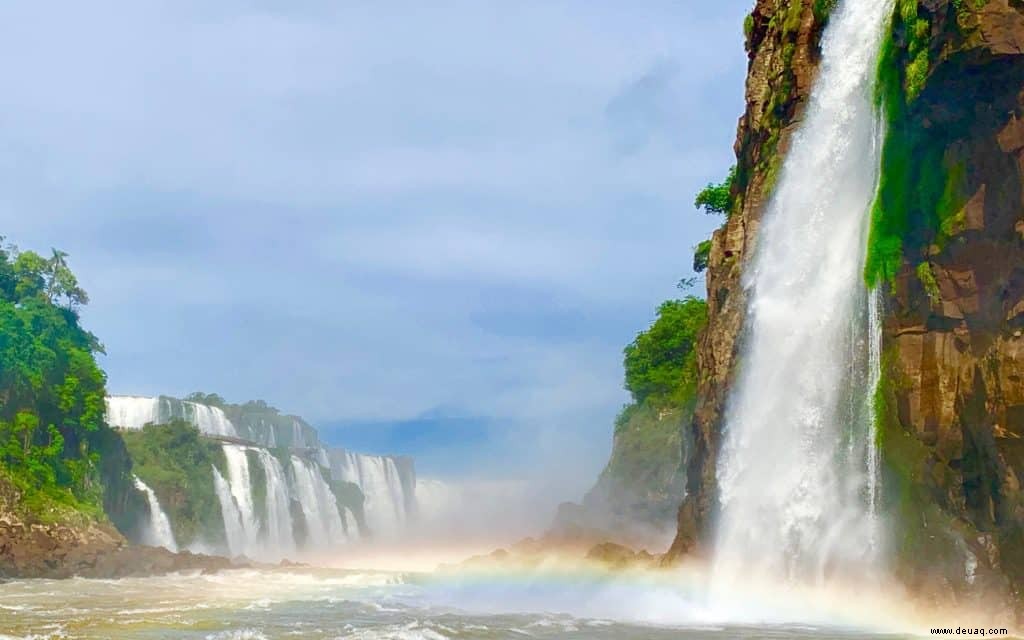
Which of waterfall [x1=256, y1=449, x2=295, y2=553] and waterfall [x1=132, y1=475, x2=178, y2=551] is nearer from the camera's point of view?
waterfall [x1=132, y1=475, x2=178, y2=551]

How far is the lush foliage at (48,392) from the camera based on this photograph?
157ft

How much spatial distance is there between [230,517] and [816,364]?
171ft

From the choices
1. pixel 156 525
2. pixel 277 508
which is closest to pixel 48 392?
pixel 156 525

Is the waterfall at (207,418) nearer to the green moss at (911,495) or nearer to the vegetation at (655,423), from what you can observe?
the vegetation at (655,423)

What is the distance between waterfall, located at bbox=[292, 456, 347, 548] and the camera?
74.1 metres

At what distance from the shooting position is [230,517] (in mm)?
65812

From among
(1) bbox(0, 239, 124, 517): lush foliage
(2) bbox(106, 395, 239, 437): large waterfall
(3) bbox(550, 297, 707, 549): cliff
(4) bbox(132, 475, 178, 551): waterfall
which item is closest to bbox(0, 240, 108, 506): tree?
(1) bbox(0, 239, 124, 517): lush foliage

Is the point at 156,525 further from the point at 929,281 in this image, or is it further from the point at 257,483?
the point at 929,281

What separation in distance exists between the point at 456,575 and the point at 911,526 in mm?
26591

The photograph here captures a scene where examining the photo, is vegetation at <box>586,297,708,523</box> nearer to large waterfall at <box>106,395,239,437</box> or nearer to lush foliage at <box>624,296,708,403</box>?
lush foliage at <box>624,296,708,403</box>

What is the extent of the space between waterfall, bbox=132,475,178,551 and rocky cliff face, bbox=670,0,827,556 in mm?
39564

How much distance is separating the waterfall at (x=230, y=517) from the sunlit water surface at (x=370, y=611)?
27.2 meters

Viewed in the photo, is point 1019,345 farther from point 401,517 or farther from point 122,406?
point 401,517

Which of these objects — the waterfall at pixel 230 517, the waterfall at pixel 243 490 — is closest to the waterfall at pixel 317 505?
the waterfall at pixel 243 490
